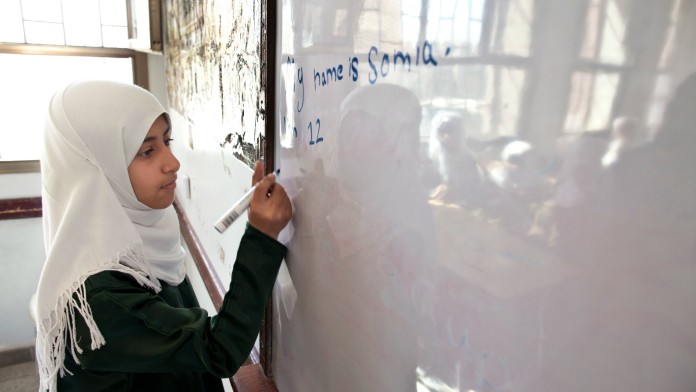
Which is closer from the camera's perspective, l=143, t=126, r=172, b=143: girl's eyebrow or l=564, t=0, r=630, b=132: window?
l=564, t=0, r=630, b=132: window

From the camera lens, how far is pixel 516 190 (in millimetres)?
274

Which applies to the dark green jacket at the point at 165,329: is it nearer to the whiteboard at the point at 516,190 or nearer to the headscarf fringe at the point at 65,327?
the headscarf fringe at the point at 65,327

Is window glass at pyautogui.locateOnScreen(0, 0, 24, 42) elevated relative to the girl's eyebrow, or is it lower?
elevated

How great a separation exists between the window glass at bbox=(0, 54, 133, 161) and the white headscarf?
2229 millimetres

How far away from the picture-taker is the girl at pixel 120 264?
0.63 m

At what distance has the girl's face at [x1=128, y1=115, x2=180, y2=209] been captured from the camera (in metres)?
0.80

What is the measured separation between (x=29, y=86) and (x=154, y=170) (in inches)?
105

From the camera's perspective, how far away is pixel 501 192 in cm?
29

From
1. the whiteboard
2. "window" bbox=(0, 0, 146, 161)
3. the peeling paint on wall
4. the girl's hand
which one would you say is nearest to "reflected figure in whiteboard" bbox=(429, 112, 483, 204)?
the whiteboard

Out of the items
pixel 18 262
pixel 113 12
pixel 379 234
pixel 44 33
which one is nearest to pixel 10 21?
pixel 44 33

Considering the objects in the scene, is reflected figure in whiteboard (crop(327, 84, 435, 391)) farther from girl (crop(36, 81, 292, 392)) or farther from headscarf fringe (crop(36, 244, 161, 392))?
headscarf fringe (crop(36, 244, 161, 392))

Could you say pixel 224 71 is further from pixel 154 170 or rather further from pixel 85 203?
pixel 85 203

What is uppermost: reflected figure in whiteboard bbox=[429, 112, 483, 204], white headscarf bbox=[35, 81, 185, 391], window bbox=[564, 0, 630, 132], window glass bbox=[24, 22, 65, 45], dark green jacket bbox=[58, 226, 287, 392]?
window glass bbox=[24, 22, 65, 45]

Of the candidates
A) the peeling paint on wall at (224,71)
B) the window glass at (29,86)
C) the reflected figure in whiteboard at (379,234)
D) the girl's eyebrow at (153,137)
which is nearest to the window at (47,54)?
the window glass at (29,86)
